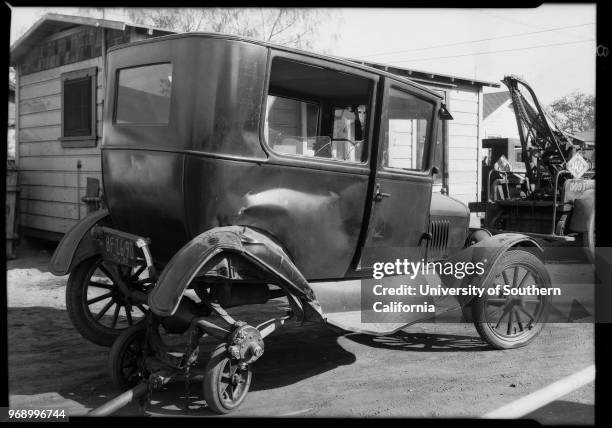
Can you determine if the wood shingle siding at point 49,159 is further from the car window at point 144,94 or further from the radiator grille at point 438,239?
the radiator grille at point 438,239

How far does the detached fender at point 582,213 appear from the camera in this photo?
920cm

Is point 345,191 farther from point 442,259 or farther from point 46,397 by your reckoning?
point 46,397

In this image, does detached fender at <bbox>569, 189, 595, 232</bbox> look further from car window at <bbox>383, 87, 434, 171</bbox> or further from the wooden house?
car window at <bbox>383, 87, 434, 171</bbox>

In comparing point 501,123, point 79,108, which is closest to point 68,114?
point 79,108

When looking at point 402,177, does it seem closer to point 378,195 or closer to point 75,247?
point 378,195

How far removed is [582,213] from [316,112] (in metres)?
6.02

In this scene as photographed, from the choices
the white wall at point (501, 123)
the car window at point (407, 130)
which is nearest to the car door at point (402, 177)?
the car window at point (407, 130)

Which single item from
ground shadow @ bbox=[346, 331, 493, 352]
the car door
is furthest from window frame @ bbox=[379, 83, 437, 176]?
ground shadow @ bbox=[346, 331, 493, 352]

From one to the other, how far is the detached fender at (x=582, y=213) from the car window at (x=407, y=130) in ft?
18.1

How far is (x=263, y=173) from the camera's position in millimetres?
3633

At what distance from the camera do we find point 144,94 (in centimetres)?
389

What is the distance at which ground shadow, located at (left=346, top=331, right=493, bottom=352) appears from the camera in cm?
490

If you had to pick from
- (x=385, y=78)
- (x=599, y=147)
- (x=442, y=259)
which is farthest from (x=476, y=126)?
(x=599, y=147)

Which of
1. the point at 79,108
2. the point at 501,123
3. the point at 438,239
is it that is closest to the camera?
the point at 438,239
